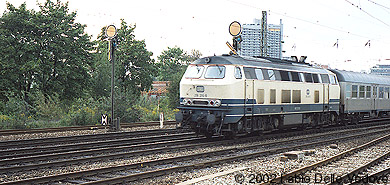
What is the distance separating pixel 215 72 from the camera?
51.3 feet

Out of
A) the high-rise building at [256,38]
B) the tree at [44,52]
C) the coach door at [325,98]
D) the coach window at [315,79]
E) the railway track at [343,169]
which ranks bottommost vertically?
the railway track at [343,169]

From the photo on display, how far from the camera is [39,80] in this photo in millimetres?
26859

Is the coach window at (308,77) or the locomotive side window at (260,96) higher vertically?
the coach window at (308,77)

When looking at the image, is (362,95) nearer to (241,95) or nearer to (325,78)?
(325,78)

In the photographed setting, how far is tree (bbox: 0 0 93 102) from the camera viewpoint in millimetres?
25156

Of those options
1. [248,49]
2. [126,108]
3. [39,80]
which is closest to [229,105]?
[126,108]

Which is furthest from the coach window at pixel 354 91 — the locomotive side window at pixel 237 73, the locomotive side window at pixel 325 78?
the locomotive side window at pixel 237 73

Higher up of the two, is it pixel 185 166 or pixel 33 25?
pixel 33 25

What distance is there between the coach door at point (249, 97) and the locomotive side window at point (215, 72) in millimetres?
1049

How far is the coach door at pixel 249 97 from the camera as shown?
15.6 metres

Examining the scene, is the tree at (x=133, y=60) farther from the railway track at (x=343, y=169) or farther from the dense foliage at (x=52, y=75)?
the railway track at (x=343, y=169)

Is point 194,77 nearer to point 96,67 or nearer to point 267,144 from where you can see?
point 267,144

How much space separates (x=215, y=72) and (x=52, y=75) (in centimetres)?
1634

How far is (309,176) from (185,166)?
3.15 m
